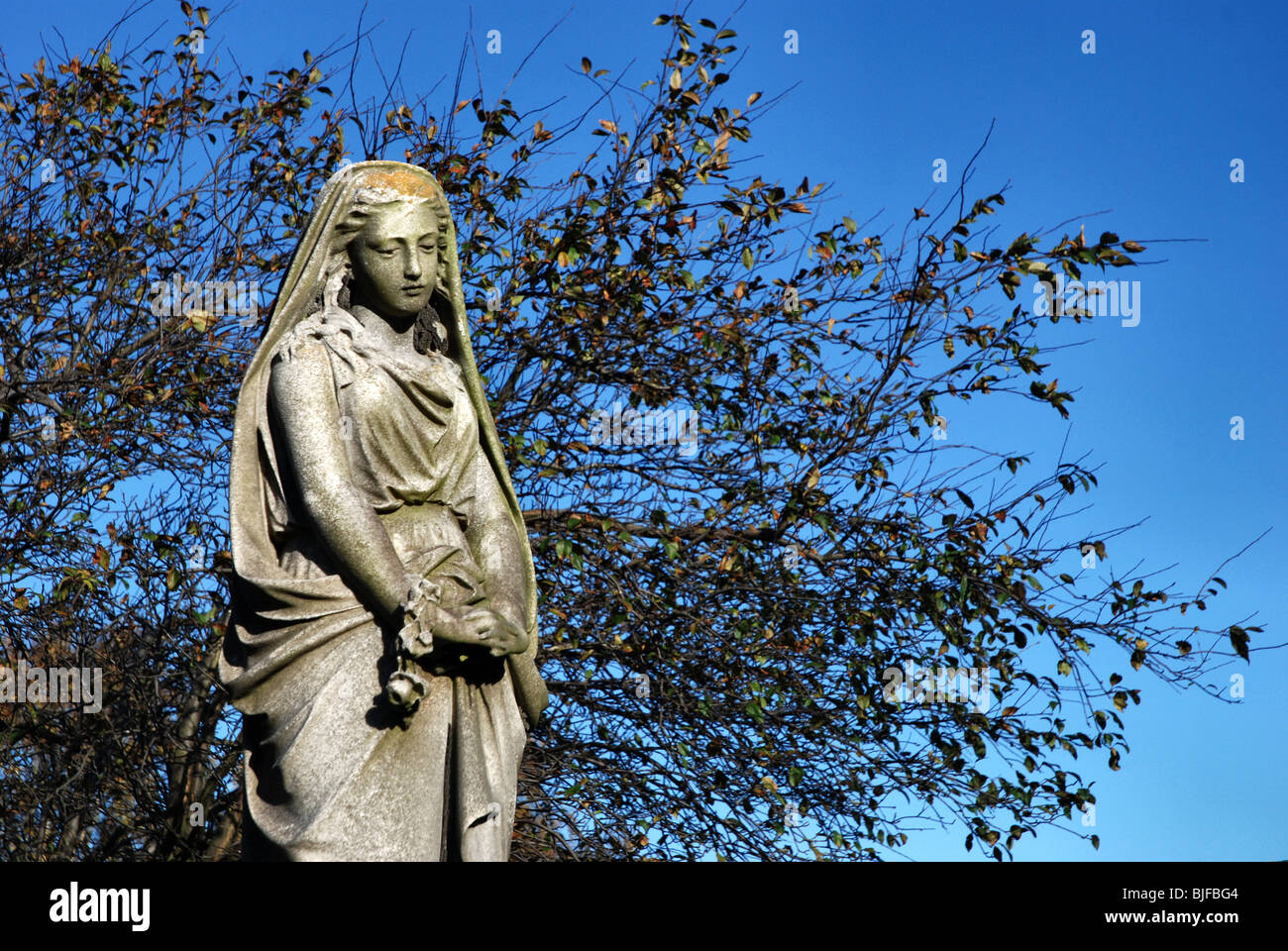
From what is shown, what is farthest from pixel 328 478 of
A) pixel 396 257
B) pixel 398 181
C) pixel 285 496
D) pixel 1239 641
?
pixel 1239 641

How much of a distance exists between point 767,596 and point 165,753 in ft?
12.0

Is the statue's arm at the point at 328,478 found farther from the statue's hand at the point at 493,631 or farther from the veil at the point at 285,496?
the statue's hand at the point at 493,631

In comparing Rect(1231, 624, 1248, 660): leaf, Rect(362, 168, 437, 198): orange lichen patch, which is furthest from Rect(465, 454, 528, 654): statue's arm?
Rect(1231, 624, 1248, 660): leaf

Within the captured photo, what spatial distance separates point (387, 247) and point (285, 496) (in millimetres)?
748

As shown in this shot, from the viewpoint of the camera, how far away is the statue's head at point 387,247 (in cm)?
453

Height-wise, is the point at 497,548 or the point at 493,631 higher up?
the point at 497,548

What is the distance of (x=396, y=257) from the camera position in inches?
179

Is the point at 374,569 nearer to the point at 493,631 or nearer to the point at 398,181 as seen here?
the point at 493,631

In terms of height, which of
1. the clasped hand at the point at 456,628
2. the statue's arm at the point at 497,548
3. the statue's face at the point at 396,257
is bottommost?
the clasped hand at the point at 456,628

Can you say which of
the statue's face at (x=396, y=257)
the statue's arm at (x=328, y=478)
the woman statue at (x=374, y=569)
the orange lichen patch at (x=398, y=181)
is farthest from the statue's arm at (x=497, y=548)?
the orange lichen patch at (x=398, y=181)

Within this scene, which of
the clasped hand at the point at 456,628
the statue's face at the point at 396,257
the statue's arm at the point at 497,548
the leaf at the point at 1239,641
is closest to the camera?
the clasped hand at the point at 456,628

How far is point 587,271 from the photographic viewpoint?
9797 millimetres

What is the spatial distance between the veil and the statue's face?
0.07 m

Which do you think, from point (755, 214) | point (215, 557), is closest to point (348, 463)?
point (215, 557)
